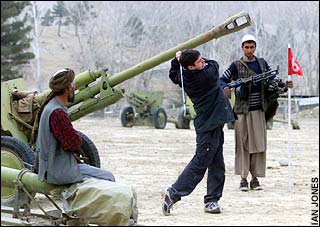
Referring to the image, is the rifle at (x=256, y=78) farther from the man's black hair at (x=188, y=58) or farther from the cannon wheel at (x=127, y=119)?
the cannon wheel at (x=127, y=119)

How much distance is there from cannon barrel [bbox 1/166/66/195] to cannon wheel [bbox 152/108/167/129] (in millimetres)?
15619

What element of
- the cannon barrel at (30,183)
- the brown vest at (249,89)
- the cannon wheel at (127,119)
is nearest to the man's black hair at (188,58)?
the brown vest at (249,89)

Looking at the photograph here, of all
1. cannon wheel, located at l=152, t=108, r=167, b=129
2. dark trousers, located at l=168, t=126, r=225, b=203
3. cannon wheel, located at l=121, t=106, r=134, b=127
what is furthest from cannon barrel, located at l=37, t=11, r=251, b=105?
cannon wheel, located at l=121, t=106, r=134, b=127

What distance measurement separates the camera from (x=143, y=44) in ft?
144

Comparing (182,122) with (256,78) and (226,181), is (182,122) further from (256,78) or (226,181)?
(256,78)

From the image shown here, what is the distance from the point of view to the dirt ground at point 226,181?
22.0ft

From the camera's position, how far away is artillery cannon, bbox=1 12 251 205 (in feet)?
24.7

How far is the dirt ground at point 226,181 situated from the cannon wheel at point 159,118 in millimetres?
4504

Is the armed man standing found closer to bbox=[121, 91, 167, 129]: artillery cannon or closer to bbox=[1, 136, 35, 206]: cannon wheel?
bbox=[1, 136, 35, 206]: cannon wheel

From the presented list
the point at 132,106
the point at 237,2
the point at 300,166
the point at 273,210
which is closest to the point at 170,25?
the point at 237,2

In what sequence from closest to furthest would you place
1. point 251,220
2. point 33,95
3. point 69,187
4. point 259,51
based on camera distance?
point 69,187, point 251,220, point 33,95, point 259,51

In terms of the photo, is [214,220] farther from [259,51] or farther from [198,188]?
[259,51]

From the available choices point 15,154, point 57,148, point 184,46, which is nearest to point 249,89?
point 184,46

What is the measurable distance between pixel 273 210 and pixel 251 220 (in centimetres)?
63
